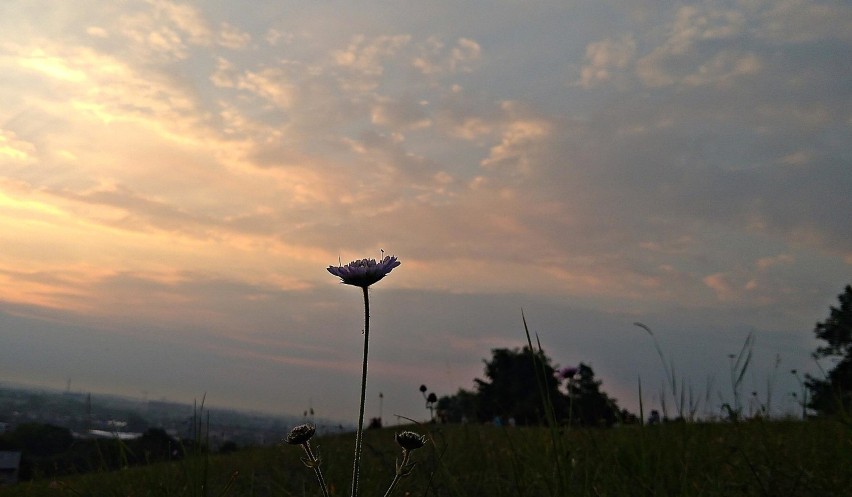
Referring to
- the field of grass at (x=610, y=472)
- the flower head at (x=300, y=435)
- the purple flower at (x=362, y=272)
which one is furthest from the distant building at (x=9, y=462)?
the purple flower at (x=362, y=272)

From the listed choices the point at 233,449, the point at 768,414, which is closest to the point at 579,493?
the point at 768,414

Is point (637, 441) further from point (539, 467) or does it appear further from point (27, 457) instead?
point (27, 457)

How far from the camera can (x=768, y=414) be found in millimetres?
6410

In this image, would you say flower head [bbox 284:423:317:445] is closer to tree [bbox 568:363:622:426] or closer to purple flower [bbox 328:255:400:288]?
purple flower [bbox 328:255:400:288]

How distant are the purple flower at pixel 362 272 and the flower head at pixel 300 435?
1.48 feet

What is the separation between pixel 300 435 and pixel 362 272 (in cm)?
51

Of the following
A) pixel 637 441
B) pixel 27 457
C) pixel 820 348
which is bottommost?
pixel 27 457

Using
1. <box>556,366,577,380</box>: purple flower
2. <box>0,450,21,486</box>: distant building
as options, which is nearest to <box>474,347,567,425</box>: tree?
<box>0,450,21,486</box>: distant building

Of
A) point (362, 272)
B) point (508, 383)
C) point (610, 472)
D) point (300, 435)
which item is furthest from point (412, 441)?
point (508, 383)

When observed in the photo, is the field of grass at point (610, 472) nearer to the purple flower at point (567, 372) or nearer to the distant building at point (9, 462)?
the purple flower at point (567, 372)

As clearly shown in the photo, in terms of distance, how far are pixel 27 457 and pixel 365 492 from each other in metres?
16.6

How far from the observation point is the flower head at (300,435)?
200 cm

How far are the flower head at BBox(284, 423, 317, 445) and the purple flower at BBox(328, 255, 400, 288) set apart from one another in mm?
450

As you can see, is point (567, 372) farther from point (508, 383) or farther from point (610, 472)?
point (508, 383)
